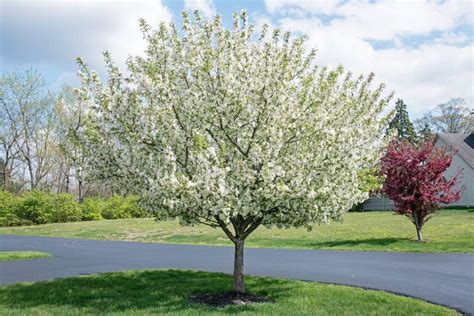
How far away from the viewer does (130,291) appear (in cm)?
1115

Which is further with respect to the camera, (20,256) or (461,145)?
(461,145)

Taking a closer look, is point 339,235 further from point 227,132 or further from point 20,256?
point 227,132

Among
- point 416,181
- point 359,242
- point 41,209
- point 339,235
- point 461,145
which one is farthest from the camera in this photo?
point 41,209

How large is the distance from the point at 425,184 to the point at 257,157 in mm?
15380

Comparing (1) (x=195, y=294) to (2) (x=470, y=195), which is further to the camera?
(2) (x=470, y=195)

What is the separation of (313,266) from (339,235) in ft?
33.7

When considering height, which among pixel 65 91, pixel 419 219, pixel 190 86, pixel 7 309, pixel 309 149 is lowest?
pixel 7 309

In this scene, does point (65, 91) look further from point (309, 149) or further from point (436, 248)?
point (309, 149)

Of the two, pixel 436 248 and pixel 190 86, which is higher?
pixel 190 86

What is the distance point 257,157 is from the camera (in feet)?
29.6

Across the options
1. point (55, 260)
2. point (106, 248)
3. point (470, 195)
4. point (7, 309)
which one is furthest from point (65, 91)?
point (7, 309)

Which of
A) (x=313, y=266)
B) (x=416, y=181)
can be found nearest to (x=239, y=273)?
(x=313, y=266)

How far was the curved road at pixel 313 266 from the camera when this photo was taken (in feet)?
39.8

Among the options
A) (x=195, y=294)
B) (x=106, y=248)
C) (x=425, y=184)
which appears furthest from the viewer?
(x=106, y=248)
